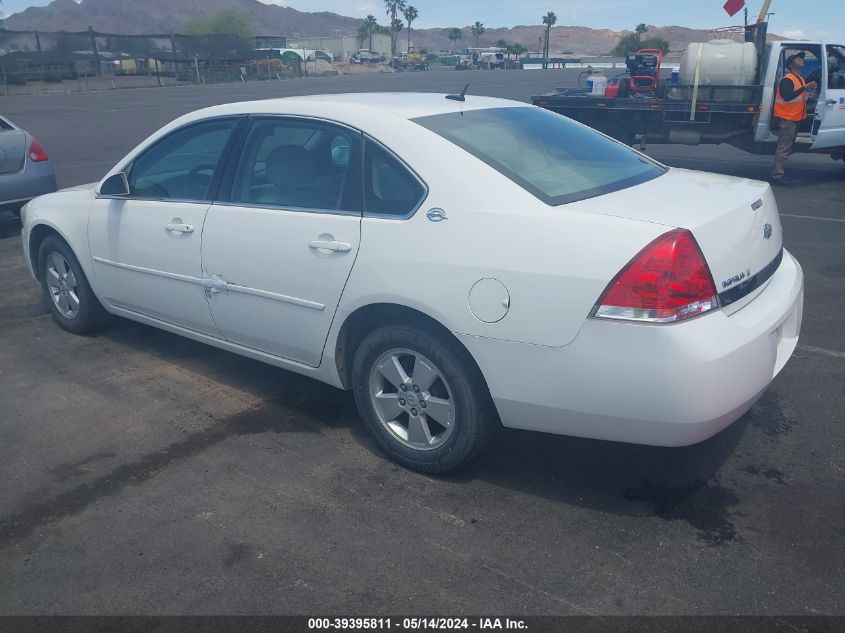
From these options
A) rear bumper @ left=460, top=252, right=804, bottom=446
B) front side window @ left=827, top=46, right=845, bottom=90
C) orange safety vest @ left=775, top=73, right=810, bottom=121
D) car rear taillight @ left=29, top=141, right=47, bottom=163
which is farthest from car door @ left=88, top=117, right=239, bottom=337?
front side window @ left=827, top=46, right=845, bottom=90

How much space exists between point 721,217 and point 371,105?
1.75m

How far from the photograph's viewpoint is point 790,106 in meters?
10.7

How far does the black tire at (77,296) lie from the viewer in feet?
17.2

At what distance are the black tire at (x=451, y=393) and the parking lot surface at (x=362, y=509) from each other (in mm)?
112

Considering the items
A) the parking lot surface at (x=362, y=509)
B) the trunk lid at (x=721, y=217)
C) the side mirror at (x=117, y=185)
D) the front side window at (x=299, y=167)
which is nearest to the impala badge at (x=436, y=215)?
the front side window at (x=299, y=167)

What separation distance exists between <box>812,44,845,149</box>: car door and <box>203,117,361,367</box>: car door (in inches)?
384

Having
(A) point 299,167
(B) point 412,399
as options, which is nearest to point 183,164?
(A) point 299,167

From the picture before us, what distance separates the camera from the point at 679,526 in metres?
3.09

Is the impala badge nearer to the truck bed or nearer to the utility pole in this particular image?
the truck bed

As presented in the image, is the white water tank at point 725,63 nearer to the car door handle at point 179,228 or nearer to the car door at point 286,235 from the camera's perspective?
the car door at point 286,235

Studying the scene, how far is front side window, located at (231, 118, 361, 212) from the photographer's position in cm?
368

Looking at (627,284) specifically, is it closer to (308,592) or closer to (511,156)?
(511,156)

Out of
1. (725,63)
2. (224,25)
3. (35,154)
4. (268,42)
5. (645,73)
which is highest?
(224,25)

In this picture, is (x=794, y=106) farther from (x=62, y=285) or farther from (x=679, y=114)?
(x=62, y=285)
